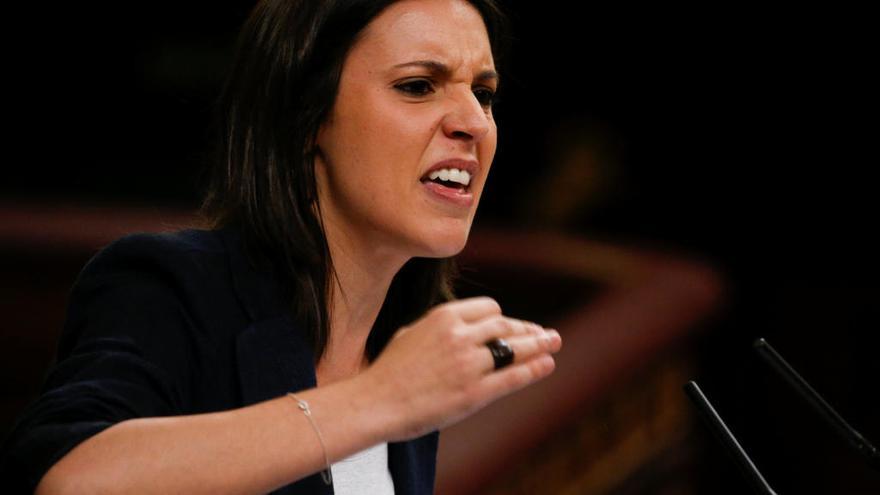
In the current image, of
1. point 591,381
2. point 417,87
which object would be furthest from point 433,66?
point 591,381

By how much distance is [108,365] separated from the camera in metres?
1.01

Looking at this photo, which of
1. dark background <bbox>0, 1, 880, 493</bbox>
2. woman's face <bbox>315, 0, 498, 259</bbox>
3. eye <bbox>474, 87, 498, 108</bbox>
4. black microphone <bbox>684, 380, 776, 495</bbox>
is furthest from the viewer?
dark background <bbox>0, 1, 880, 493</bbox>

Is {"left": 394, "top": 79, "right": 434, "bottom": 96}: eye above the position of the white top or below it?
above

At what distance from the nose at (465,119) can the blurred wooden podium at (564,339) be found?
53 centimetres

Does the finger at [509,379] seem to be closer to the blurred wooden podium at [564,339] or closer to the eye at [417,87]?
the eye at [417,87]

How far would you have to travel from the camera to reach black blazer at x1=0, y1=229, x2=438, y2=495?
0.97m

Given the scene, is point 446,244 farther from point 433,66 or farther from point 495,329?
point 495,329

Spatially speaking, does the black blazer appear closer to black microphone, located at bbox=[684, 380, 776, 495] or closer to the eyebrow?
the eyebrow

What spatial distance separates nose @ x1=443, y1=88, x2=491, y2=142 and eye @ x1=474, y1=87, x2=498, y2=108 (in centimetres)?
7

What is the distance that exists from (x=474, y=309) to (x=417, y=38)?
47cm

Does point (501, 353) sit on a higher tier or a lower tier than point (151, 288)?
lower

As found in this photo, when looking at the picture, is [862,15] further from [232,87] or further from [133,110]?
[232,87]

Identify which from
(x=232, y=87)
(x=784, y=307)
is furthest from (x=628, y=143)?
(x=232, y=87)

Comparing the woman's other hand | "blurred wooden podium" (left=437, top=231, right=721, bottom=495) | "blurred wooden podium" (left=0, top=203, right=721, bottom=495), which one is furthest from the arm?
"blurred wooden podium" (left=437, top=231, right=721, bottom=495)
